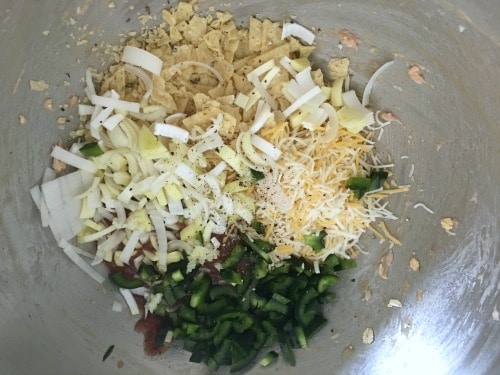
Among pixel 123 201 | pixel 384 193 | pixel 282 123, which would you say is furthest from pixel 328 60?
pixel 123 201

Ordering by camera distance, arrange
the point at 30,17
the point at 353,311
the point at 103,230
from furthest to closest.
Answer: the point at 353,311
the point at 103,230
the point at 30,17

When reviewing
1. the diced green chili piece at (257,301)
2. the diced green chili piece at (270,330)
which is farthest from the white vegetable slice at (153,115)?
the diced green chili piece at (270,330)

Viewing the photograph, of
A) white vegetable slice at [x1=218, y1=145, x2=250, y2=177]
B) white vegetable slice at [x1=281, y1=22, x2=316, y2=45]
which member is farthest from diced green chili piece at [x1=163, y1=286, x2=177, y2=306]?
white vegetable slice at [x1=281, y1=22, x2=316, y2=45]

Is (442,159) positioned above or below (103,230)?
above

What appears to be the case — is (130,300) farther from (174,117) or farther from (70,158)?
(174,117)

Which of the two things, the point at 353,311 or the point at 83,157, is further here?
the point at 353,311

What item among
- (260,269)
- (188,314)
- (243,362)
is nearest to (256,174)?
(260,269)

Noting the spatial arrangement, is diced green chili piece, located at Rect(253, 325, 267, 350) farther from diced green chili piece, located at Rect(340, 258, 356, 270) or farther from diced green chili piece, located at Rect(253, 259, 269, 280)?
diced green chili piece, located at Rect(340, 258, 356, 270)

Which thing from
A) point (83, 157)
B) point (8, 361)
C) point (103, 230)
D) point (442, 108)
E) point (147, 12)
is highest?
point (442, 108)

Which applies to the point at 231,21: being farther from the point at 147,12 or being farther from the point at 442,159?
the point at 442,159
